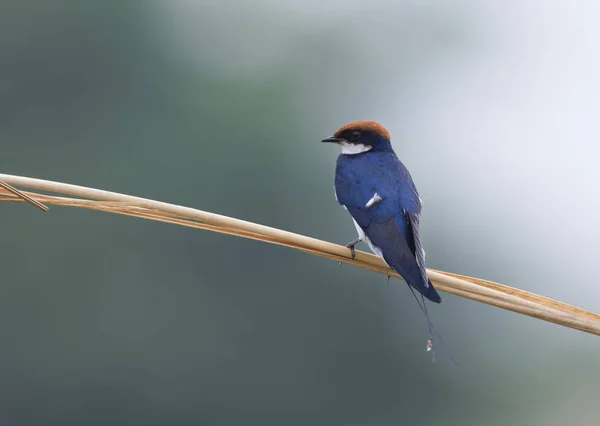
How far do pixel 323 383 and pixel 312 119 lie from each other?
12686 millimetres

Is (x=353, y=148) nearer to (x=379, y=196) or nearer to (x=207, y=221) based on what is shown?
(x=379, y=196)

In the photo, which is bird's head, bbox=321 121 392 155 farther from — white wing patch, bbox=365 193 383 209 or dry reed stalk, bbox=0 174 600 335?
dry reed stalk, bbox=0 174 600 335

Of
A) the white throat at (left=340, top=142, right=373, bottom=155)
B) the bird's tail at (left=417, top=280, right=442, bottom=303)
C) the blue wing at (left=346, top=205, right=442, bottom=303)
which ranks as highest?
the white throat at (left=340, top=142, right=373, bottom=155)

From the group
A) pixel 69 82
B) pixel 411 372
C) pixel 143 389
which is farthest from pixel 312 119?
pixel 143 389

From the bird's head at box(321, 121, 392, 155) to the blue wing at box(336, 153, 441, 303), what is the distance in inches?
10.0

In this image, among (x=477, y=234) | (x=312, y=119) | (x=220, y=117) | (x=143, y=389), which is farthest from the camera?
(x=312, y=119)

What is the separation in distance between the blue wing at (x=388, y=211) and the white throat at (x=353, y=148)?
24 cm

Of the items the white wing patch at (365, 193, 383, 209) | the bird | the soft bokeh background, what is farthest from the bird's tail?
the soft bokeh background

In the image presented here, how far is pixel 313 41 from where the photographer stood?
40.0 metres

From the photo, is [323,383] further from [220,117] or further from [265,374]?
[220,117]

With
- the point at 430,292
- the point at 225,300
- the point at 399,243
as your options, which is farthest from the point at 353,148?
the point at 225,300

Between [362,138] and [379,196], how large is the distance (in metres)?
0.55

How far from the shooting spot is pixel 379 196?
3639 mm

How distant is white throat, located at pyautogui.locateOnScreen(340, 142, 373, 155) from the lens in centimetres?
412
